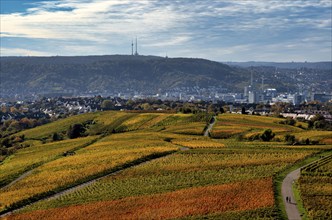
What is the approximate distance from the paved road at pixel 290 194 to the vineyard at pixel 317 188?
917 millimetres

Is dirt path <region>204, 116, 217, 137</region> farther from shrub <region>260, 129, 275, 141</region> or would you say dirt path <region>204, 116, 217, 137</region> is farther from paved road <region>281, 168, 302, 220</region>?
paved road <region>281, 168, 302, 220</region>

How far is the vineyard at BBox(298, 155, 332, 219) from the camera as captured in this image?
143 ft

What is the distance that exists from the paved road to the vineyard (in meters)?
0.92

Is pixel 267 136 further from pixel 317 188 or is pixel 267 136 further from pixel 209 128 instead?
pixel 317 188

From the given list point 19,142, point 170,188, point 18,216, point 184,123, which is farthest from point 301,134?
point 19,142

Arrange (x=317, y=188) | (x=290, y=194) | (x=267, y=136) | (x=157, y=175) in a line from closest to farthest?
(x=290, y=194)
(x=317, y=188)
(x=157, y=175)
(x=267, y=136)

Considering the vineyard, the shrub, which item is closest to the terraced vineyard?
the vineyard

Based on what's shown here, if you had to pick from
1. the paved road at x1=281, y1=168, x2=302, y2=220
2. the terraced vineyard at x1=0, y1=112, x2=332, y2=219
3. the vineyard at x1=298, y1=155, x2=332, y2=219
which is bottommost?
the terraced vineyard at x1=0, y1=112, x2=332, y2=219

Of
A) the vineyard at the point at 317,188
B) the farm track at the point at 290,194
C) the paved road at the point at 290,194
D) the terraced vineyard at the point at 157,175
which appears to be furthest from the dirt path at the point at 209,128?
the paved road at the point at 290,194

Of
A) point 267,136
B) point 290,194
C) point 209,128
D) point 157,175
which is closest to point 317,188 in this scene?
point 290,194

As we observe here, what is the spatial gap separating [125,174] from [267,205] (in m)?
27.9

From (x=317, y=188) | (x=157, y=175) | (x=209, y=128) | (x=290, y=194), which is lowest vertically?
(x=157, y=175)

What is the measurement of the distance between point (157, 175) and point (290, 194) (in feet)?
71.1

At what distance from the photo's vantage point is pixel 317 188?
51.1 metres
